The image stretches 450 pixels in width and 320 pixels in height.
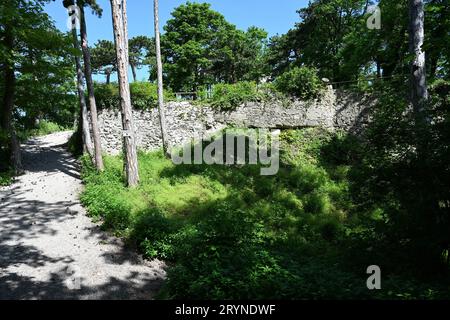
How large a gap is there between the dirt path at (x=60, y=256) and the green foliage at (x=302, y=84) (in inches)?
480

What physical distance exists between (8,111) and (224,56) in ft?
73.9

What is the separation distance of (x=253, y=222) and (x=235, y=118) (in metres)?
11.3

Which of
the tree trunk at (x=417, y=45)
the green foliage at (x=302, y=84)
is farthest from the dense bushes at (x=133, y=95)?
the tree trunk at (x=417, y=45)

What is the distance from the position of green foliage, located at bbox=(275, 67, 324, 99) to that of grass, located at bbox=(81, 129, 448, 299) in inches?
84.4

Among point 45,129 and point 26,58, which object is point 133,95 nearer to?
point 26,58

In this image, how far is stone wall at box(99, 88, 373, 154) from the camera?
17625 millimetres

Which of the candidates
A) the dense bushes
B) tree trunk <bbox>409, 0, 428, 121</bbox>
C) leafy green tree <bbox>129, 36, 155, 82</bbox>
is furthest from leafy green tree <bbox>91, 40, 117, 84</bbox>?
tree trunk <bbox>409, 0, 428, 121</bbox>

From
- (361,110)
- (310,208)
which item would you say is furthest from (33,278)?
(361,110)

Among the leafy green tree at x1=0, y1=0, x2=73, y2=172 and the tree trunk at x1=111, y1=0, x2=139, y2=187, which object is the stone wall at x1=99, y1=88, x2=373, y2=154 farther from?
the tree trunk at x1=111, y1=0, x2=139, y2=187

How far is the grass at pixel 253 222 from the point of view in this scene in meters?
5.18

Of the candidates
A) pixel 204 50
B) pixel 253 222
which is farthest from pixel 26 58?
pixel 204 50

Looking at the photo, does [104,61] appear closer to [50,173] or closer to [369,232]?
[50,173]

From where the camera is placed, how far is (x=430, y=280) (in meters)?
5.93
